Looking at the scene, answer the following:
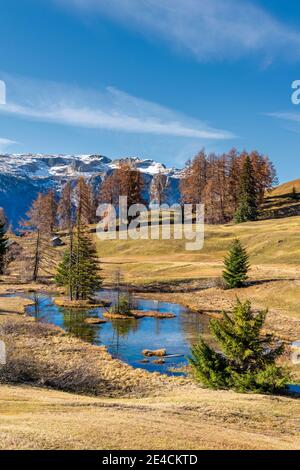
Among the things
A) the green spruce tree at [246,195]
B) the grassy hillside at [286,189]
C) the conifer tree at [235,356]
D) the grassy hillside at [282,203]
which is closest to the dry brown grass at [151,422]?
the conifer tree at [235,356]

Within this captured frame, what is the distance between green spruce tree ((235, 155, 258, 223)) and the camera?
109 metres

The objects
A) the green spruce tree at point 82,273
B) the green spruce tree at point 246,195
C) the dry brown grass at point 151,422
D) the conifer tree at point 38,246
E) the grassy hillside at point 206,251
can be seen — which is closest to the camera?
the dry brown grass at point 151,422

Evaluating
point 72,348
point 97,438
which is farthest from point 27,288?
point 97,438

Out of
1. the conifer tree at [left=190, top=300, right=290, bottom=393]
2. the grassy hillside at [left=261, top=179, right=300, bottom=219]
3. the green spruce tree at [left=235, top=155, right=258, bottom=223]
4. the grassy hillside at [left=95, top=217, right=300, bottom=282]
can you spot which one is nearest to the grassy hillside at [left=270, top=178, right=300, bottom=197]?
the grassy hillside at [left=261, top=179, right=300, bottom=219]

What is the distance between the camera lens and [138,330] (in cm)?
4791

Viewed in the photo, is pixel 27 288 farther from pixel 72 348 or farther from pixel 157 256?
pixel 72 348

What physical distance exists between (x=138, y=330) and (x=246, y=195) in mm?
69823

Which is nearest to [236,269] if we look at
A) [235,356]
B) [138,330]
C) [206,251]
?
[138,330]

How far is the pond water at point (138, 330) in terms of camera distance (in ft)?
126

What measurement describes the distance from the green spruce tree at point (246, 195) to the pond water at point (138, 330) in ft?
180

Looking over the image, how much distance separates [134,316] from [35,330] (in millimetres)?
14092

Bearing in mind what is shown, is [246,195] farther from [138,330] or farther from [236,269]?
[138,330]

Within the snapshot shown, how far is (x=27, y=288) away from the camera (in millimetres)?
72250

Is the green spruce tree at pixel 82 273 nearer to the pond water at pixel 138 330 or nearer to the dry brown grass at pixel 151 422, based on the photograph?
the pond water at pixel 138 330
